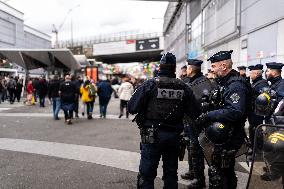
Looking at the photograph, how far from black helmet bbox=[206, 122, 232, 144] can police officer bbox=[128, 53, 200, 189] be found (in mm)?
386

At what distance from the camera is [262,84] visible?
7355 mm

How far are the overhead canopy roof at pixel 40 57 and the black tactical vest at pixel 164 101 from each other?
2205 cm

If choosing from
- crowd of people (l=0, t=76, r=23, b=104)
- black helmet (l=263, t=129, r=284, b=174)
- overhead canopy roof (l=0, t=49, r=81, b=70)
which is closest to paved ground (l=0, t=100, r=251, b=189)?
black helmet (l=263, t=129, r=284, b=174)

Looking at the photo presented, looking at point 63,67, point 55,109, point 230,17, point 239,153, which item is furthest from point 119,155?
point 63,67

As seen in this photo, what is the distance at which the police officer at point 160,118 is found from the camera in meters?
4.08

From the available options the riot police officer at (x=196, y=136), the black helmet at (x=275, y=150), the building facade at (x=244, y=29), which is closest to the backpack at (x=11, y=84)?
the building facade at (x=244, y=29)

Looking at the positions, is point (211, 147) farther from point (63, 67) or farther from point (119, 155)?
point (63, 67)

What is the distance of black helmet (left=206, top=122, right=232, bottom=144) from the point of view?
13.0ft

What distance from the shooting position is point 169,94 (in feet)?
13.4

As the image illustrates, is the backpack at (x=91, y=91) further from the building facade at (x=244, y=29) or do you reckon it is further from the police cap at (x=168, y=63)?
the police cap at (x=168, y=63)

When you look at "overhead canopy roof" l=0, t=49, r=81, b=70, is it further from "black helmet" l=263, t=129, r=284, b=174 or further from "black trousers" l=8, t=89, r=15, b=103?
"black helmet" l=263, t=129, r=284, b=174

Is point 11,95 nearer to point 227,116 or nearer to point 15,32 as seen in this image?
point 227,116

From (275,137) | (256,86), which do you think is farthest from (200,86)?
(275,137)

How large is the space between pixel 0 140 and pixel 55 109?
4686 millimetres
